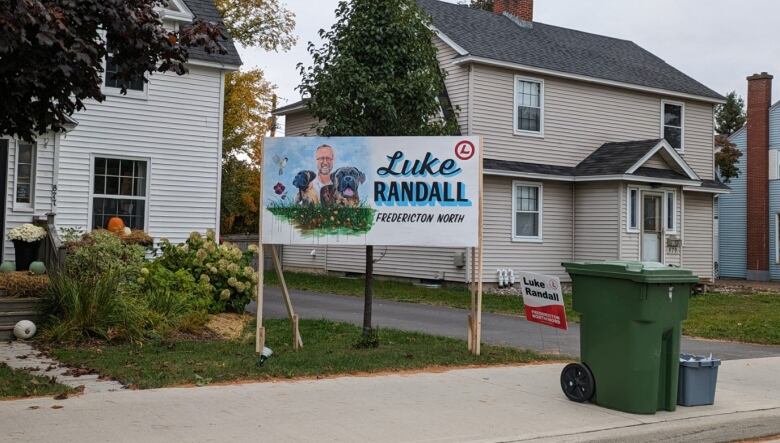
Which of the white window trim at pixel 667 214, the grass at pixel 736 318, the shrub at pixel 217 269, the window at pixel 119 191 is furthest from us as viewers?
the white window trim at pixel 667 214

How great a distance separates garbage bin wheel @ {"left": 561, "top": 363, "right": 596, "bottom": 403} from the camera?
302 inches

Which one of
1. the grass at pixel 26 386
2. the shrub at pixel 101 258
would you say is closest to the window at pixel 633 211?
the shrub at pixel 101 258

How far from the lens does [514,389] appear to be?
8391 mm

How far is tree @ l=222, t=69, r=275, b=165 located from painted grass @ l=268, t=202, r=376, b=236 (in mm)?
28871

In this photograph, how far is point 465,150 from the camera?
10031 millimetres

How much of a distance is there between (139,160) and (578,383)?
11.4 m

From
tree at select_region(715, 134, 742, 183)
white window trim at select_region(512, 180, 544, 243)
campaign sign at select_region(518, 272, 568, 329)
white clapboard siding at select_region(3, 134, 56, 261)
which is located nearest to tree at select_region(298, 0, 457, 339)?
campaign sign at select_region(518, 272, 568, 329)

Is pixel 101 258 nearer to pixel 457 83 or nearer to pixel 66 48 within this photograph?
pixel 66 48

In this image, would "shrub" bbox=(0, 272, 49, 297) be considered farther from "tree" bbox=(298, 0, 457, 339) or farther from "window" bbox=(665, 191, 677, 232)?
"window" bbox=(665, 191, 677, 232)

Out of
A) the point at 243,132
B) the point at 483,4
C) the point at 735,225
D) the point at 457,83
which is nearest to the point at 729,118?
the point at 483,4

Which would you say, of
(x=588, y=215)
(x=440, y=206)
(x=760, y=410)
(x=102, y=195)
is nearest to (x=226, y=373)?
(x=440, y=206)

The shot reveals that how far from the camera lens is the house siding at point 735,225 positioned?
110 feet

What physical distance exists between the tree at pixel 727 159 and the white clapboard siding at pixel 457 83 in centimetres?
1571

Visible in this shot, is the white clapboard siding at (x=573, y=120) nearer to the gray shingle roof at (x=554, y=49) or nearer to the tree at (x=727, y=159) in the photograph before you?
the gray shingle roof at (x=554, y=49)
